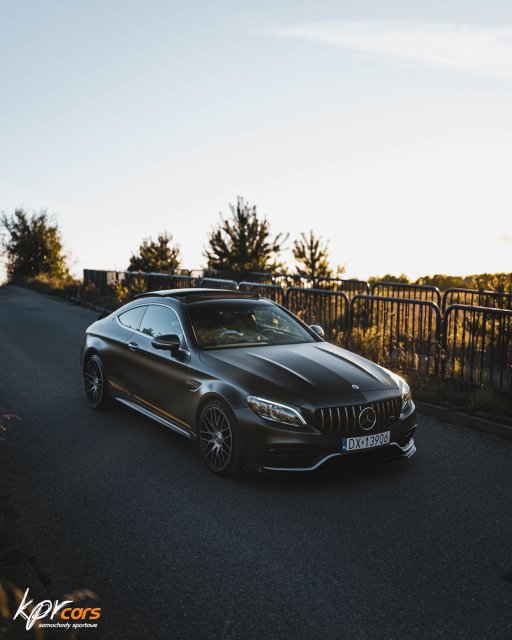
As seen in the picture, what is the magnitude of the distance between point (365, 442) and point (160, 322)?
278cm

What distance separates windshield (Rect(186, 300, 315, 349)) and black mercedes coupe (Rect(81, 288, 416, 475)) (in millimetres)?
11

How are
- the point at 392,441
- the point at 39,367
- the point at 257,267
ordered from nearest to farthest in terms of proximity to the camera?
1. the point at 392,441
2. the point at 39,367
3. the point at 257,267

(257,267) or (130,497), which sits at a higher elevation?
(257,267)

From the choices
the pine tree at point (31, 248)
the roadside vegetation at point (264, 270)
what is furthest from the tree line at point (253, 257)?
the pine tree at point (31, 248)

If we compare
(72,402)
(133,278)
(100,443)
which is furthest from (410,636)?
(133,278)

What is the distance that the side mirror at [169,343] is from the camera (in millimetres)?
6547

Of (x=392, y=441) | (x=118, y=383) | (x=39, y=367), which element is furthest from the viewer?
(x=39, y=367)

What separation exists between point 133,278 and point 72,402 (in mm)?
15569

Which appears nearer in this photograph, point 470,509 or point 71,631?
point 71,631

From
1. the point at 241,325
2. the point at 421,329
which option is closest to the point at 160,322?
the point at 241,325

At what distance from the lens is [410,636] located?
3535 mm

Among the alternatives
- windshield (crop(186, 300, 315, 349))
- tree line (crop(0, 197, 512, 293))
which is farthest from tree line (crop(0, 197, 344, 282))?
windshield (crop(186, 300, 315, 349))

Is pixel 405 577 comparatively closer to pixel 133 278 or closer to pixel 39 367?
pixel 39 367

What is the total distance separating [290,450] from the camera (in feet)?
18.0
